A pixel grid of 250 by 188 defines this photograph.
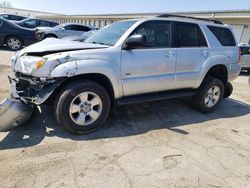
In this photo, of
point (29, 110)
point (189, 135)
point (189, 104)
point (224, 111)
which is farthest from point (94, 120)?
point (224, 111)

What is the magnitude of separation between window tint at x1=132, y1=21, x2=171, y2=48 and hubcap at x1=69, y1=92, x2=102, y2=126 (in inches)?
52.3

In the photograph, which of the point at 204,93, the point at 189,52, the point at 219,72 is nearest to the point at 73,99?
the point at 189,52

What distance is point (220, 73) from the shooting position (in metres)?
5.60

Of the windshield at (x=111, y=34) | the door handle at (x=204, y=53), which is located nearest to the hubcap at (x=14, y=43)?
the windshield at (x=111, y=34)

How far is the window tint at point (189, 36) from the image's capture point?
15.3 feet

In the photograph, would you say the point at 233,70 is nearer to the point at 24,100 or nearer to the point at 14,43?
the point at 24,100

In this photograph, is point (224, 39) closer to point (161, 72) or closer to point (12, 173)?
point (161, 72)

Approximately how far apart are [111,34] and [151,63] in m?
0.92

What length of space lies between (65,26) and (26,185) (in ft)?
45.4

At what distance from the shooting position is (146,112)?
500cm

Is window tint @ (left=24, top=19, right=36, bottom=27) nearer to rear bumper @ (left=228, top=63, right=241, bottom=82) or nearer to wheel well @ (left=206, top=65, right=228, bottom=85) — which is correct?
wheel well @ (left=206, top=65, right=228, bottom=85)

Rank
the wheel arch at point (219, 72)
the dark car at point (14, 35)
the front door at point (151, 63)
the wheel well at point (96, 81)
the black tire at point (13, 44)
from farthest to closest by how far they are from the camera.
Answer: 1. the black tire at point (13, 44)
2. the dark car at point (14, 35)
3. the wheel arch at point (219, 72)
4. the front door at point (151, 63)
5. the wheel well at point (96, 81)

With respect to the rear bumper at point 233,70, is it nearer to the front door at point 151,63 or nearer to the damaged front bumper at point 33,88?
the front door at point 151,63

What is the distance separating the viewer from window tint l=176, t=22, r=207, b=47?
4.65 metres
